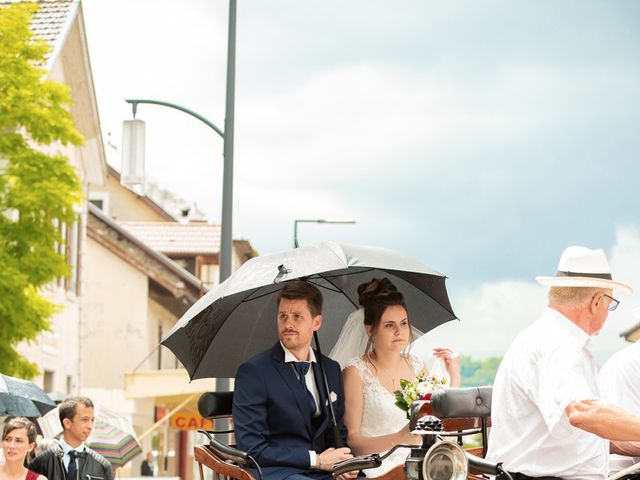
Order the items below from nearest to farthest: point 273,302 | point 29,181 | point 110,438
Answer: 1. point 273,302
2. point 110,438
3. point 29,181

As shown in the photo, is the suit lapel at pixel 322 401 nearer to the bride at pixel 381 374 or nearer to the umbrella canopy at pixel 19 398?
the bride at pixel 381 374

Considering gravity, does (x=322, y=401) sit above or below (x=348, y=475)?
above

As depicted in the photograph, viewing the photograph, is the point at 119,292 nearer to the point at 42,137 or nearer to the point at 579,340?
the point at 42,137

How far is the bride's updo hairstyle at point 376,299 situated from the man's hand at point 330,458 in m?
0.94

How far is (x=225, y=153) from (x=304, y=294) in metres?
11.2

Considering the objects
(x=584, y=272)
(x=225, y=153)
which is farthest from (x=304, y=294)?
(x=225, y=153)

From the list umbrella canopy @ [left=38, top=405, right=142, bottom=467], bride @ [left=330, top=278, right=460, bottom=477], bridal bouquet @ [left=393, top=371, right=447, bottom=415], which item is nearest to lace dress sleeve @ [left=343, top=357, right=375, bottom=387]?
bride @ [left=330, top=278, right=460, bottom=477]

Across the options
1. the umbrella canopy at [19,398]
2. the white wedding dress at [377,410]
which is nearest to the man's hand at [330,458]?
the white wedding dress at [377,410]

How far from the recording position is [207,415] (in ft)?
28.9

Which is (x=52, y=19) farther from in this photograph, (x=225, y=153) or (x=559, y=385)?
(x=559, y=385)

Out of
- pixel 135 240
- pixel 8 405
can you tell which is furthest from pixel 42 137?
pixel 135 240

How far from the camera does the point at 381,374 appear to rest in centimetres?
855

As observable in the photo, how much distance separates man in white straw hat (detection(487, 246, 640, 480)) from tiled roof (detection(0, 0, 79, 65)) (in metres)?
29.8

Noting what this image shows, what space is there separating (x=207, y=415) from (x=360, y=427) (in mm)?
1064
